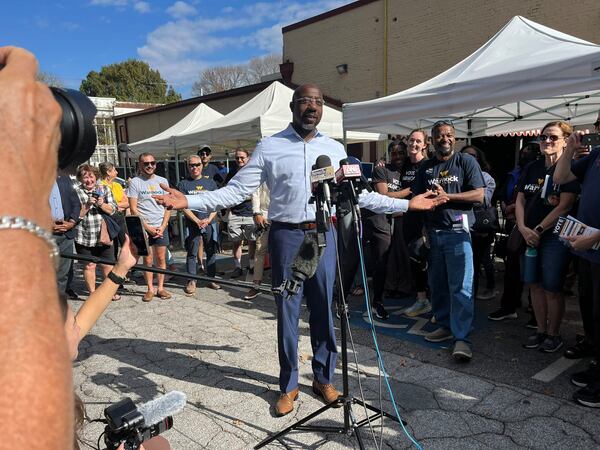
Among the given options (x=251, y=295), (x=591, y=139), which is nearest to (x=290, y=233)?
(x=591, y=139)

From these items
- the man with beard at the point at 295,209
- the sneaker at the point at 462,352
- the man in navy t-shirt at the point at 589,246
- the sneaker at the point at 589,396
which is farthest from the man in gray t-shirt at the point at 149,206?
the sneaker at the point at 589,396

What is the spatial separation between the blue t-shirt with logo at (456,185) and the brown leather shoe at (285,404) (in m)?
2.08

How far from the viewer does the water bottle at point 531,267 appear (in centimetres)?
398

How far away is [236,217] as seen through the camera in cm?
723

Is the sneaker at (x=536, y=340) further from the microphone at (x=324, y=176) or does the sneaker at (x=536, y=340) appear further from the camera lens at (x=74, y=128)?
the camera lens at (x=74, y=128)

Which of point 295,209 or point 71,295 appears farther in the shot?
point 71,295

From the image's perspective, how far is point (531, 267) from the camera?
399 centimetres

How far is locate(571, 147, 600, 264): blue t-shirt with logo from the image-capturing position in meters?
3.16

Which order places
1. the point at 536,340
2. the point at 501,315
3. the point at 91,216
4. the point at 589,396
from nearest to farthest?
the point at 589,396, the point at 536,340, the point at 501,315, the point at 91,216

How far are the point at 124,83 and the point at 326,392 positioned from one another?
168 feet

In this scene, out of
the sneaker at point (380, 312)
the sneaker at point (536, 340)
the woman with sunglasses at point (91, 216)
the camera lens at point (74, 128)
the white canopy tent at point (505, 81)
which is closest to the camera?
the camera lens at point (74, 128)

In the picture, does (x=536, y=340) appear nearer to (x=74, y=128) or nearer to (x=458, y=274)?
(x=458, y=274)

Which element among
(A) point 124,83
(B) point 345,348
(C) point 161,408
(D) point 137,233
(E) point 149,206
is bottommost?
(B) point 345,348

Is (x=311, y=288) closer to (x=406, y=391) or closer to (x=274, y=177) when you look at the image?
(x=274, y=177)
